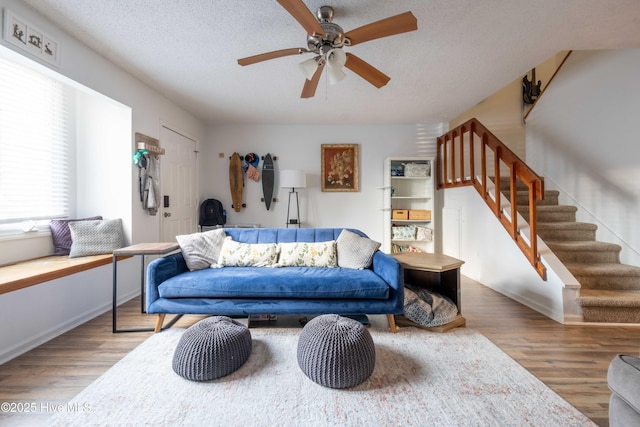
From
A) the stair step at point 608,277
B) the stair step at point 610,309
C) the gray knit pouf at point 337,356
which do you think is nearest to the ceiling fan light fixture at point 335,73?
the gray knit pouf at point 337,356

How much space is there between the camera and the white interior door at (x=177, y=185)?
350cm

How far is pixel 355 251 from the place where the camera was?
2445 mm

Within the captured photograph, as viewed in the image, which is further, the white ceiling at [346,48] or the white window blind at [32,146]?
the white window blind at [32,146]

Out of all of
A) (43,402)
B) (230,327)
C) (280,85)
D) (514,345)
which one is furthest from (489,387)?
(280,85)

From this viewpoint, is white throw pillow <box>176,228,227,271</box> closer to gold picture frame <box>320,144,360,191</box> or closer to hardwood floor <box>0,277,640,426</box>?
hardwood floor <box>0,277,640,426</box>

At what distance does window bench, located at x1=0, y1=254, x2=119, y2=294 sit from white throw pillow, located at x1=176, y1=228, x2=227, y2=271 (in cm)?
76

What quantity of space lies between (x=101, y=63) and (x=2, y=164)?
1176mm

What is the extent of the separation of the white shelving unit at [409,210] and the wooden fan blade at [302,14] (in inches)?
116

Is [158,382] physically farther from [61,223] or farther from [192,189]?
[192,189]

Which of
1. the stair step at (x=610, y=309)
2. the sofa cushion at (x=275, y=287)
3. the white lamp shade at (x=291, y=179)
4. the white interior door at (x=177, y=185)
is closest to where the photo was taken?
the sofa cushion at (x=275, y=287)

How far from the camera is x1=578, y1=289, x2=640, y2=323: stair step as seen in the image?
Result: 7.57ft

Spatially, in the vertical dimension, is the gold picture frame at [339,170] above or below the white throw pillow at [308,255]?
above

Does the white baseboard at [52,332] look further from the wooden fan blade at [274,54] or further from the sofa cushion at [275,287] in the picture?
the wooden fan blade at [274,54]

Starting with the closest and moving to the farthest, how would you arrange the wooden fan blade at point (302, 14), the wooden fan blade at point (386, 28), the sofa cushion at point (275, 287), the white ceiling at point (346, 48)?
1. the wooden fan blade at point (302, 14)
2. the wooden fan blade at point (386, 28)
3. the white ceiling at point (346, 48)
4. the sofa cushion at point (275, 287)
